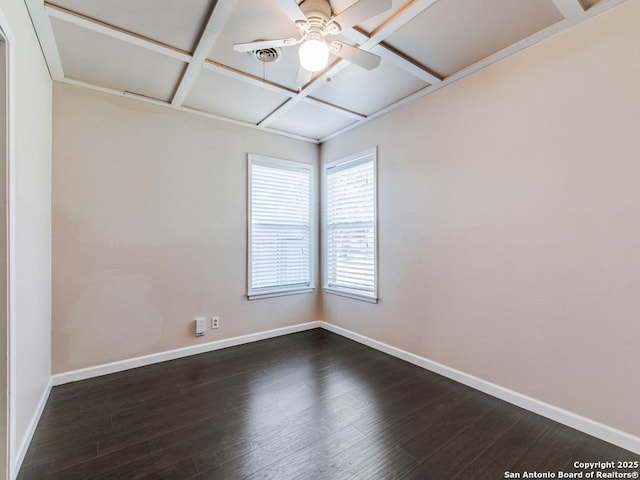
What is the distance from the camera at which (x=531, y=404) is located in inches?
84.6

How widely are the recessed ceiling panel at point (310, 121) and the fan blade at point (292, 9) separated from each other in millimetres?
1441

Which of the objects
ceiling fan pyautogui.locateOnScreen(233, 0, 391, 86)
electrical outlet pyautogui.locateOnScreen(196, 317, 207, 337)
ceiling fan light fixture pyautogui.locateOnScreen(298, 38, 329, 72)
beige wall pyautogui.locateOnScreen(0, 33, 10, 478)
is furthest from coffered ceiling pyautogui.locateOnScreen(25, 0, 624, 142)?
electrical outlet pyautogui.locateOnScreen(196, 317, 207, 337)

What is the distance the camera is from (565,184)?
2.00m

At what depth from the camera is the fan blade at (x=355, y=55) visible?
1816mm

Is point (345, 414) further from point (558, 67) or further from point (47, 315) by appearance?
point (558, 67)

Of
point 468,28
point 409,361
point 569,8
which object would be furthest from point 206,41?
point 409,361

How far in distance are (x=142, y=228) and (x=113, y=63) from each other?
4.62ft

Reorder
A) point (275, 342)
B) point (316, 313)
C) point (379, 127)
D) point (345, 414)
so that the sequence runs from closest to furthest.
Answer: point (345, 414) < point (379, 127) < point (275, 342) < point (316, 313)

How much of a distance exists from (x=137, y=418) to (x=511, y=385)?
272cm

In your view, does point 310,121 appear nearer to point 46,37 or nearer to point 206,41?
point 206,41

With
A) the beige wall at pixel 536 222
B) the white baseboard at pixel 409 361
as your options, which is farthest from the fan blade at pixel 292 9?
the white baseboard at pixel 409 361

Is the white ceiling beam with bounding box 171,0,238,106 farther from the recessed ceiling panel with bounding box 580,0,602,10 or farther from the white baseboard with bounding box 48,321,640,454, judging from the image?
the white baseboard with bounding box 48,321,640,454

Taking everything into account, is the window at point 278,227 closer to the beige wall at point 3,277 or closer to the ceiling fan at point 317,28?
the ceiling fan at point 317,28

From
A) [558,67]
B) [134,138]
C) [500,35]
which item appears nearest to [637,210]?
[558,67]
